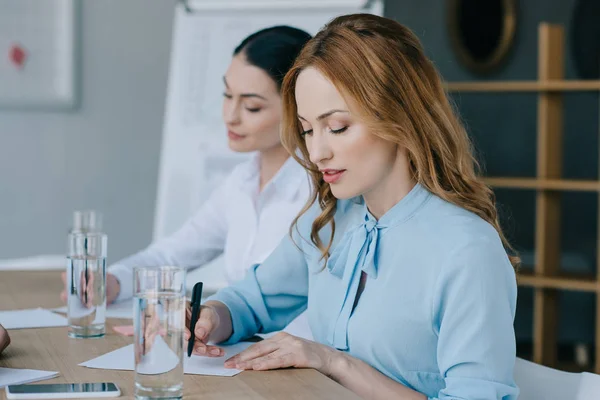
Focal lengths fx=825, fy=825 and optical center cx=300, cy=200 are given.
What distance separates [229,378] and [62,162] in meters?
3.00

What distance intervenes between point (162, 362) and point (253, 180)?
1.35m

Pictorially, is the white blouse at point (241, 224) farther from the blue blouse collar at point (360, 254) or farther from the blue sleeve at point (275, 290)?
the blue blouse collar at point (360, 254)

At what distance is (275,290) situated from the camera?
1.60 metres

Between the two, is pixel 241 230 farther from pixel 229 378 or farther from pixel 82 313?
pixel 229 378

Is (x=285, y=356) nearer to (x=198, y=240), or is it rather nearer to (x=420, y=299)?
(x=420, y=299)

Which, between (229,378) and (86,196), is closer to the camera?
(229,378)

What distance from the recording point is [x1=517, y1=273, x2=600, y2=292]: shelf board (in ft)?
11.6

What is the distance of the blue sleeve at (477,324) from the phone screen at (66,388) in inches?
18.0

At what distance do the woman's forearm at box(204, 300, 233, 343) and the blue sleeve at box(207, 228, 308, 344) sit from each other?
0.07m

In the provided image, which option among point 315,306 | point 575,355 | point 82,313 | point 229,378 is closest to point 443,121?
point 315,306

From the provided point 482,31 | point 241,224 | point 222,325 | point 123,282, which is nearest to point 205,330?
point 222,325

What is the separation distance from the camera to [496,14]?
4.97m

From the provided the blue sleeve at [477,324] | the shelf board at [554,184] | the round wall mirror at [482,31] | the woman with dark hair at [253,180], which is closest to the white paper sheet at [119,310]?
the woman with dark hair at [253,180]

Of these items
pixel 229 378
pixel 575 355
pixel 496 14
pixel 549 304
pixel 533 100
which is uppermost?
pixel 496 14
